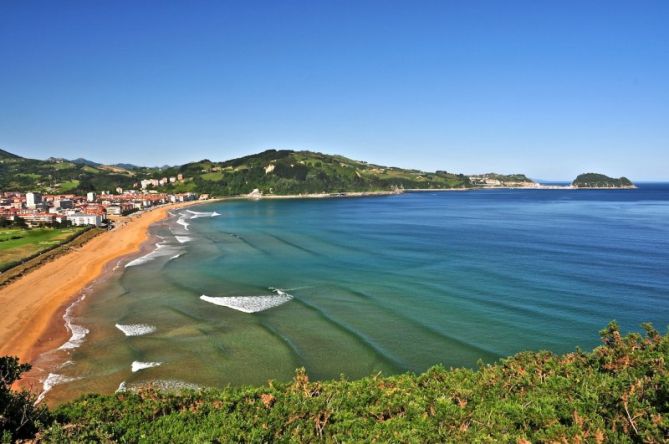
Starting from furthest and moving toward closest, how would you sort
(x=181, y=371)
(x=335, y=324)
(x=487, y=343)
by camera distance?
(x=335, y=324), (x=487, y=343), (x=181, y=371)

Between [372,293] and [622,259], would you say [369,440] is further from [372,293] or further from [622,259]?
[622,259]

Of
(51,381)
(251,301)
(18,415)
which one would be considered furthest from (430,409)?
(251,301)

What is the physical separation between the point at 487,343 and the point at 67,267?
166ft

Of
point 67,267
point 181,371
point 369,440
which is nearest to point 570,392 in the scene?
point 369,440

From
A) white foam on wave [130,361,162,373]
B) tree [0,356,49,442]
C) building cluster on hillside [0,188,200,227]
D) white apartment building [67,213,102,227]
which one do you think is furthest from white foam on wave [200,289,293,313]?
building cluster on hillside [0,188,200,227]

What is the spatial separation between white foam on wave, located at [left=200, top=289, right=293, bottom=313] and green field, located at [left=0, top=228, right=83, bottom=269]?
30.5 meters

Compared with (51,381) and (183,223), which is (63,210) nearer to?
(183,223)

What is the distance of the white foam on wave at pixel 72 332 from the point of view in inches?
1139

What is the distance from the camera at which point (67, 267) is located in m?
53.5

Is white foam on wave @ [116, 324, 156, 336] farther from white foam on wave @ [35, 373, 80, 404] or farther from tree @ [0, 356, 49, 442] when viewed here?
tree @ [0, 356, 49, 442]

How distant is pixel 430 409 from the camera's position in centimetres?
1259

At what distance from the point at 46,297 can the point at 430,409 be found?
133 ft

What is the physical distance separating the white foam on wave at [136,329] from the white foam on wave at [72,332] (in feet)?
7.93

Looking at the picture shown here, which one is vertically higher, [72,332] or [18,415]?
[18,415]
